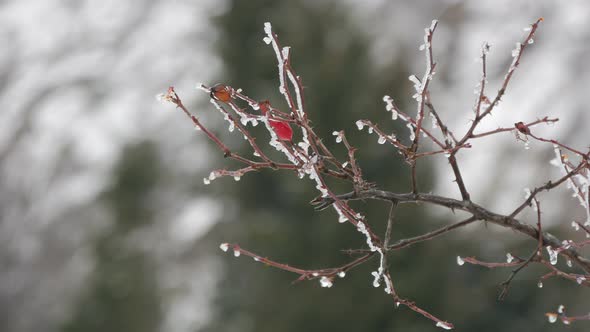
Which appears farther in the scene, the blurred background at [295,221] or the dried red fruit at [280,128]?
the blurred background at [295,221]

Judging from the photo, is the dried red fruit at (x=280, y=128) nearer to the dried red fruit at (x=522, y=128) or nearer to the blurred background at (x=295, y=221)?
the dried red fruit at (x=522, y=128)

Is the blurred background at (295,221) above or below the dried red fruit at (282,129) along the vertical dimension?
above

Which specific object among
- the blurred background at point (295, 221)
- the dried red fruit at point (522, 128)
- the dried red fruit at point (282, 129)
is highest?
the blurred background at point (295, 221)

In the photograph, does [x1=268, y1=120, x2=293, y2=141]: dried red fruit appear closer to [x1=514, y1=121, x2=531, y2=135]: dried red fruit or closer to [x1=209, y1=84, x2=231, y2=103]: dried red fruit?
[x1=209, y1=84, x2=231, y2=103]: dried red fruit

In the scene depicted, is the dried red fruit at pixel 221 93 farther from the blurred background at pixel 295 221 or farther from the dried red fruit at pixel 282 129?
the blurred background at pixel 295 221

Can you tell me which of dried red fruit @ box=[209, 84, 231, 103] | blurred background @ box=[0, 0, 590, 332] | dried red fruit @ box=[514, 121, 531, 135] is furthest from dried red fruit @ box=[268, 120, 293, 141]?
blurred background @ box=[0, 0, 590, 332]

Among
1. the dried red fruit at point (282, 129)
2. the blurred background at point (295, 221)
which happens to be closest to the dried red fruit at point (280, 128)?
the dried red fruit at point (282, 129)

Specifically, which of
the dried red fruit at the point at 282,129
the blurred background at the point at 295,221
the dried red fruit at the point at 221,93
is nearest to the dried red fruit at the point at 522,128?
the dried red fruit at the point at 282,129

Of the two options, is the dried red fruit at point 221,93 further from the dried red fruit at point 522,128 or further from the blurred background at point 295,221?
the blurred background at point 295,221

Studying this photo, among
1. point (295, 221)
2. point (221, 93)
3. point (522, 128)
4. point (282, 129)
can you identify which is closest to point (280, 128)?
point (282, 129)

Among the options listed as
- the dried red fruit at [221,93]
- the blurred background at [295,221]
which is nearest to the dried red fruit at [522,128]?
the dried red fruit at [221,93]

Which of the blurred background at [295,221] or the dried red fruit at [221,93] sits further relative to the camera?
the blurred background at [295,221]

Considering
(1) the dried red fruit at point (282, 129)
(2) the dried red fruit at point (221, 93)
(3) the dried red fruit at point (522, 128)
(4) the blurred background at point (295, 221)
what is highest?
(4) the blurred background at point (295, 221)

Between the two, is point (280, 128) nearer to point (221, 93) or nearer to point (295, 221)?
point (221, 93)
